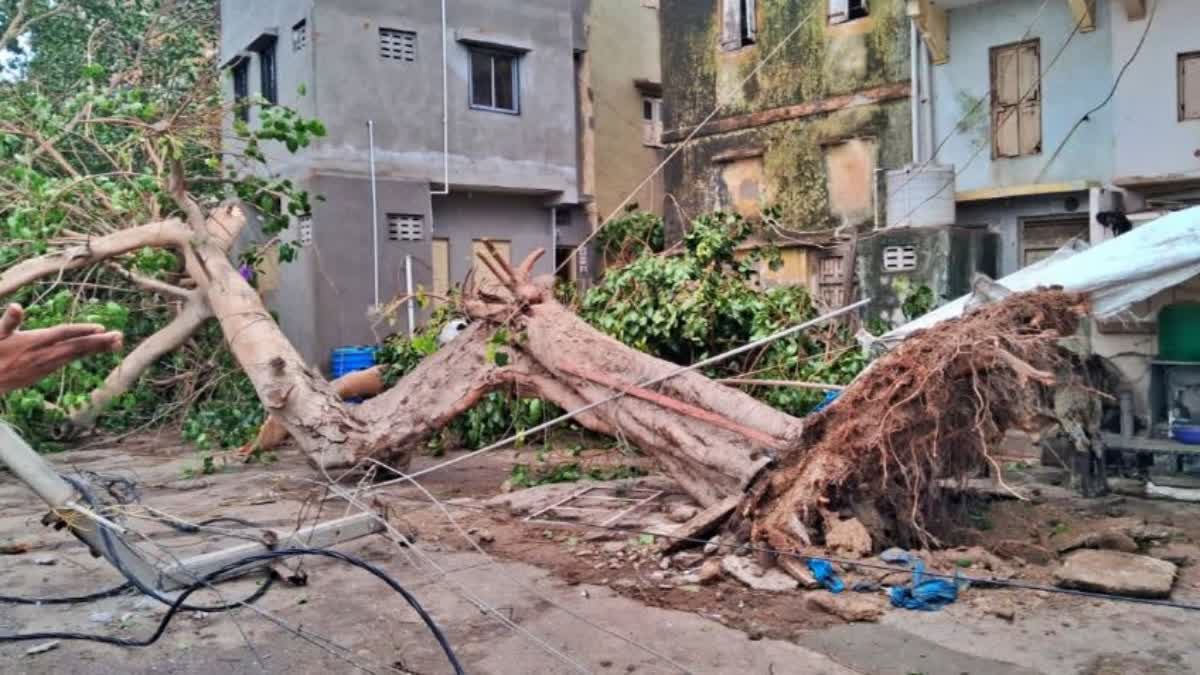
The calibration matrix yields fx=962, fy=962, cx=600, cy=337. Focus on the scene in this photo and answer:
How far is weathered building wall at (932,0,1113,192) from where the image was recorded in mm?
12328

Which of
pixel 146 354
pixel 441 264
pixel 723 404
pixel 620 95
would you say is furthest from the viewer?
pixel 620 95

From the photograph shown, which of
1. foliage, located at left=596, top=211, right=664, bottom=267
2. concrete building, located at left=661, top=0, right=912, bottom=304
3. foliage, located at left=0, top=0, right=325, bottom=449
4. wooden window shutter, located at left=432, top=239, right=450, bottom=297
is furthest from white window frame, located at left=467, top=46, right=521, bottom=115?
foliage, located at left=0, top=0, right=325, bottom=449

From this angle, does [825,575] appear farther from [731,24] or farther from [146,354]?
[731,24]

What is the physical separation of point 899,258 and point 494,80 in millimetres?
7396

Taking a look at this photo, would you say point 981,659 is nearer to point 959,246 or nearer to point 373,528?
point 373,528

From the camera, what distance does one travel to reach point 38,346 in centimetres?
287

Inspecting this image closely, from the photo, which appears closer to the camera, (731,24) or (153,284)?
(153,284)

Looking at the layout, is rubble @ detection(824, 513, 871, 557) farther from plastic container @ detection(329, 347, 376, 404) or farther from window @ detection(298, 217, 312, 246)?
window @ detection(298, 217, 312, 246)

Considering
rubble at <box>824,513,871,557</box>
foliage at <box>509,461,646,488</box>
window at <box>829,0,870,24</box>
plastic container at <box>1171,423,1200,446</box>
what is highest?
window at <box>829,0,870,24</box>

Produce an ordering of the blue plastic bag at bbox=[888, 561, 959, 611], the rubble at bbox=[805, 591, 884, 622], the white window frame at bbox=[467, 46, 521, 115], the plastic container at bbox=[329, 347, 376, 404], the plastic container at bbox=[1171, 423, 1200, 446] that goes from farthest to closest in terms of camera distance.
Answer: the white window frame at bbox=[467, 46, 521, 115] → the plastic container at bbox=[329, 347, 376, 404] → the plastic container at bbox=[1171, 423, 1200, 446] → the blue plastic bag at bbox=[888, 561, 959, 611] → the rubble at bbox=[805, 591, 884, 622]

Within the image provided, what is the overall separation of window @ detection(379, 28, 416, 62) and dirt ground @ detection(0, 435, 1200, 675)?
9398mm

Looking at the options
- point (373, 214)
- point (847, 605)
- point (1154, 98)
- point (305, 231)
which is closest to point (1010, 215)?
point (1154, 98)

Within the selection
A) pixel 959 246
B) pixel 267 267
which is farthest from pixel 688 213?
pixel 267 267

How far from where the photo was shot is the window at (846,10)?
1487 cm
